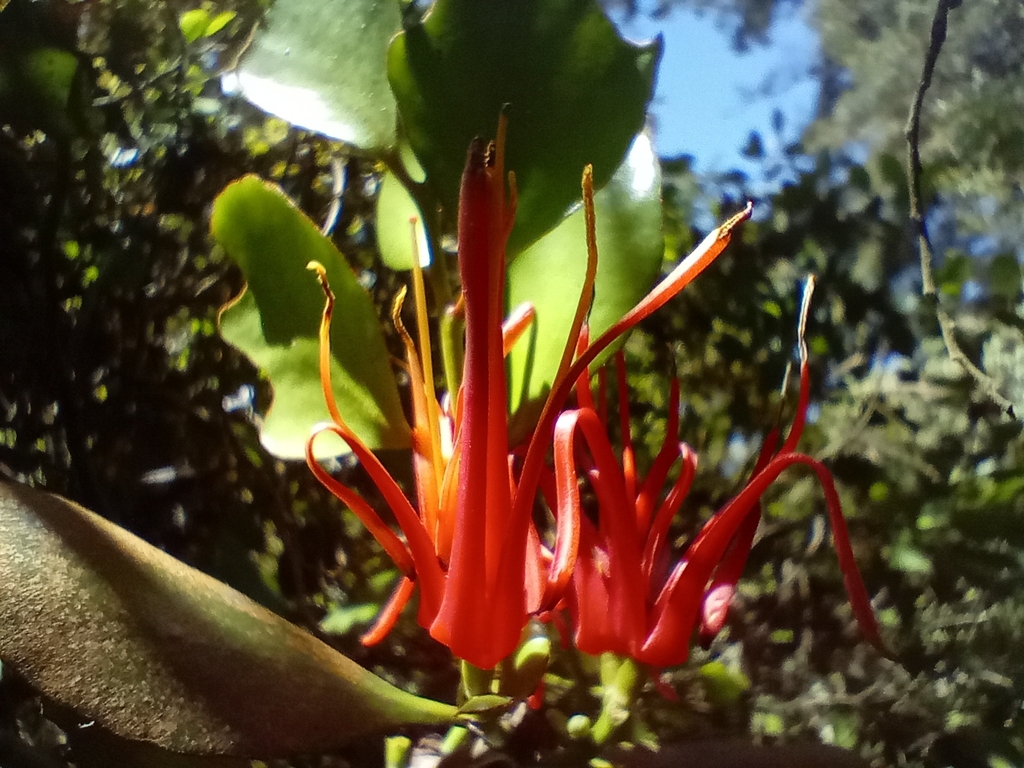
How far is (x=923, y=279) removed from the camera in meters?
0.39

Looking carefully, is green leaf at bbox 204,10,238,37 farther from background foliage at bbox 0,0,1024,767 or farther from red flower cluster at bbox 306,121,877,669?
red flower cluster at bbox 306,121,877,669

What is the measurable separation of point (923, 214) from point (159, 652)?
0.37 meters

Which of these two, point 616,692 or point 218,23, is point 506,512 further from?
point 218,23

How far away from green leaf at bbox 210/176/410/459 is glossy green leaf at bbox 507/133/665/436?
0.16ft

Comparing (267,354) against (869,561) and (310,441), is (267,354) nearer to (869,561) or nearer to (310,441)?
(310,441)

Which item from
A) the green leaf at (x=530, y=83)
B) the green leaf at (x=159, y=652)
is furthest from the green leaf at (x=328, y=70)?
the green leaf at (x=159, y=652)

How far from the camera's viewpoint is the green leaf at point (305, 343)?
26 cm

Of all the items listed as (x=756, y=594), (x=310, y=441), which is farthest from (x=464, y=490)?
(x=756, y=594)

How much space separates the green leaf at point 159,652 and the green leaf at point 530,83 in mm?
138

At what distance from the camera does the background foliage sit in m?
0.32

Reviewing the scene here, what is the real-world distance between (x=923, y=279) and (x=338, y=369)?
0.30 metres

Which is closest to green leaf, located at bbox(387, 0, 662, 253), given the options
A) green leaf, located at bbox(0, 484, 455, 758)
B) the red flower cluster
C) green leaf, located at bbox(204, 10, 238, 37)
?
the red flower cluster

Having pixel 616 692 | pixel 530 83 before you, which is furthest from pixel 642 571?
pixel 530 83

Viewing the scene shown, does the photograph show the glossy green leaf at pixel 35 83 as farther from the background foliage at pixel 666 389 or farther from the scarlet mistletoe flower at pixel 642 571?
the scarlet mistletoe flower at pixel 642 571
